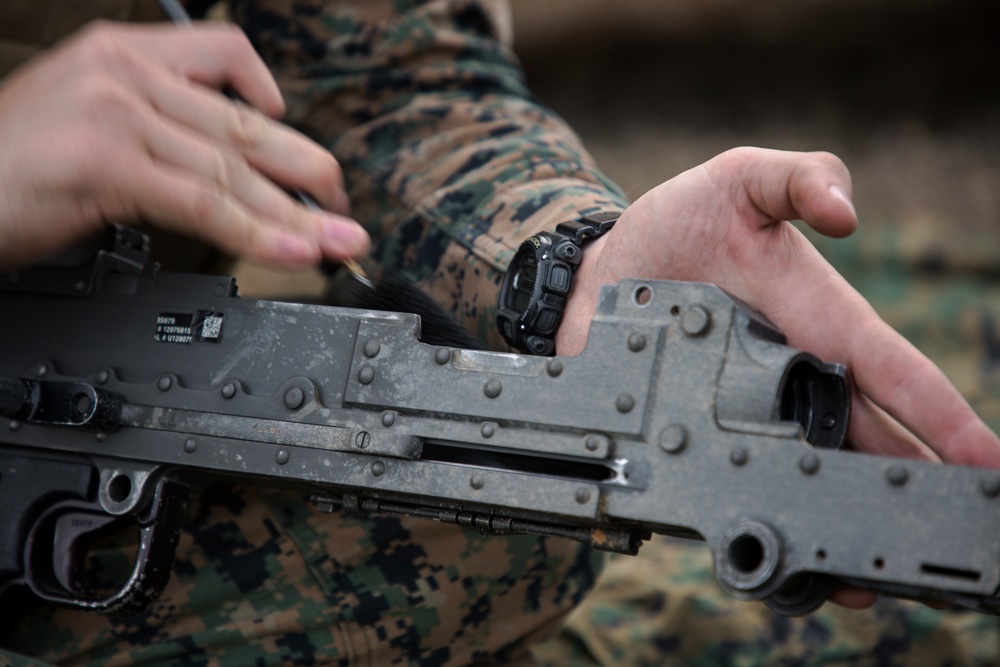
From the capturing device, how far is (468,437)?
3.84 ft

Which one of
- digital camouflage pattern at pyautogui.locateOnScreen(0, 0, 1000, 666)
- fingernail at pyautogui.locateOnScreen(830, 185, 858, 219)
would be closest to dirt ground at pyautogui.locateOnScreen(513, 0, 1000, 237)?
digital camouflage pattern at pyautogui.locateOnScreen(0, 0, 1000, 666)

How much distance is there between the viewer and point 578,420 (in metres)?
1.13

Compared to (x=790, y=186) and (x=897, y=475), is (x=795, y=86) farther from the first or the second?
(x=897, y=475)

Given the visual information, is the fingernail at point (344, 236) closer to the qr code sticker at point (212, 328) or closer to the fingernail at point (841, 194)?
the qr code sticker at point (212, 328)

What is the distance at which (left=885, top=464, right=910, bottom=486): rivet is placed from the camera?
99 cm

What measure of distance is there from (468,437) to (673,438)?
0.80 feet

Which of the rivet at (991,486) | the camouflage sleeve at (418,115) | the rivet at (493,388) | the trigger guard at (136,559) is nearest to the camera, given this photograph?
the rivet at (991,486)

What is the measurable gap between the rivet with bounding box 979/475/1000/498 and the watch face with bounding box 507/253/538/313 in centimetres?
70

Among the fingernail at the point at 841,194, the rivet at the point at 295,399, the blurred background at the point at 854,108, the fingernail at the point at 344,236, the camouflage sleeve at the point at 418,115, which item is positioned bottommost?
the rivet at the point at 295,399

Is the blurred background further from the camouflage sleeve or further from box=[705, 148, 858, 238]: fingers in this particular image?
box=[705, 148, 858, 238]: fingers

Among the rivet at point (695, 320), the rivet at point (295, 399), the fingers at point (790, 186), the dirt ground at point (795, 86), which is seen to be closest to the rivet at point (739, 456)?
the rivet at point (695, 320)

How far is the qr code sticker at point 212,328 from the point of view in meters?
1.35

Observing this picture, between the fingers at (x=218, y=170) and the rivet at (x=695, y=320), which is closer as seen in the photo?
the rivet at (x=695, y=320)

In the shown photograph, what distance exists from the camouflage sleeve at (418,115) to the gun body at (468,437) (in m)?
0.54
